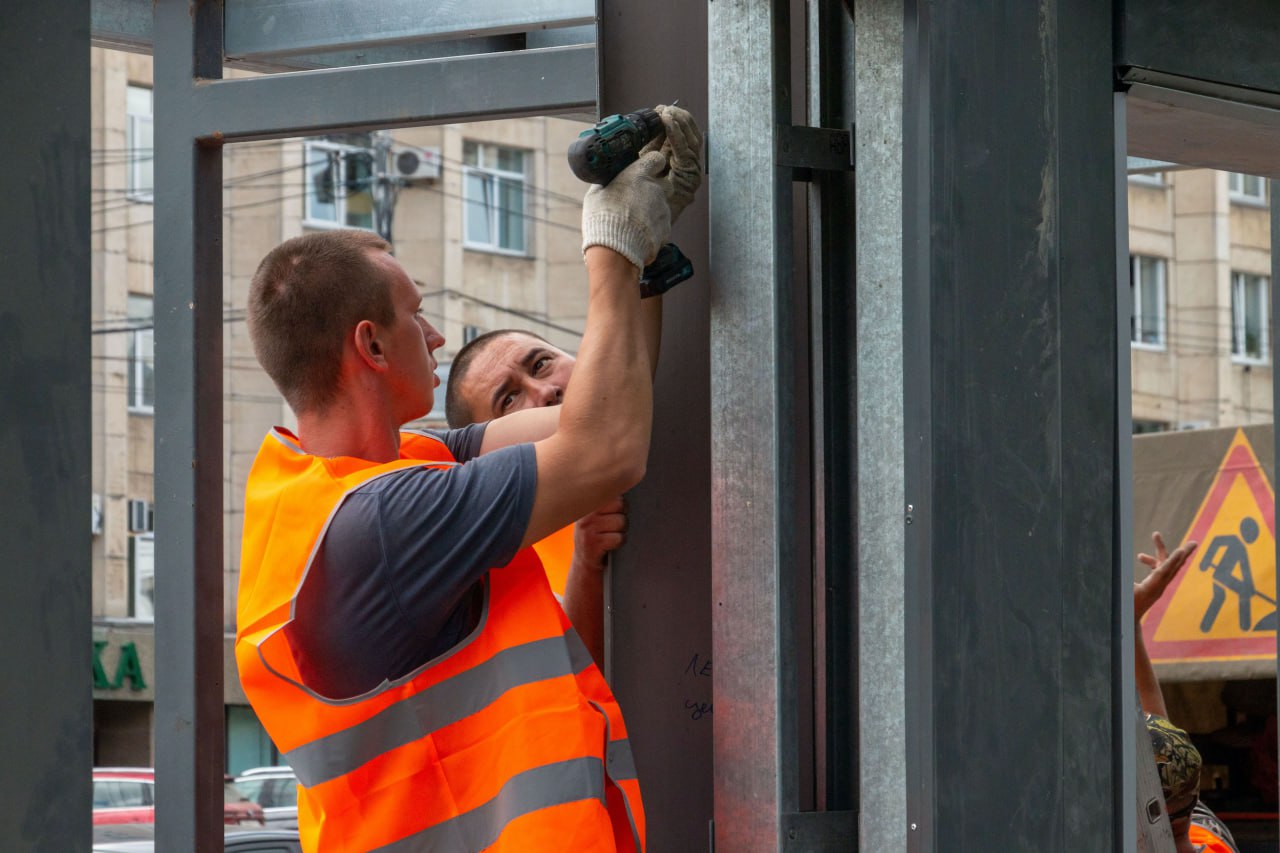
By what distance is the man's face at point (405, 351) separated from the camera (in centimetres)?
303

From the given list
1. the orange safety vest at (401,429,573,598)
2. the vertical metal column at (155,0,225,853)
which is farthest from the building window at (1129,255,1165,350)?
the orange safety vest at (401,429,573,598)

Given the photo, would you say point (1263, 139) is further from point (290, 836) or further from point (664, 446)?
point (290, 836)

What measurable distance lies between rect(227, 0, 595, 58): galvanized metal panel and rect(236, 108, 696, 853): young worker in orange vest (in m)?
→ 1.41

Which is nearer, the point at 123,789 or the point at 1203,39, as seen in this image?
the point at 1203,39

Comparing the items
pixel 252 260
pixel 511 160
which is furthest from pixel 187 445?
pixel 511 160

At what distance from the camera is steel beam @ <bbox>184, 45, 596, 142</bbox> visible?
3.82m

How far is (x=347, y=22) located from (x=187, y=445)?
1.03 metres

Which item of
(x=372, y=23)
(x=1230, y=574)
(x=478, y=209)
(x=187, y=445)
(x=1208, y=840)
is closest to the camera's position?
(x=187, y=445)

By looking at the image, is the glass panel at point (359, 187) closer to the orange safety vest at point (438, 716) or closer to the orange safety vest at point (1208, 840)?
the orange safety vest at point (1208, 840)

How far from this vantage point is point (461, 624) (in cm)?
279

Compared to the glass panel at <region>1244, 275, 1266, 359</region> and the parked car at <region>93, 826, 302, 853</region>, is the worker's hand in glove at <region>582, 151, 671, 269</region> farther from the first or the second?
the glass panel at <region>1244, 275, 1266, 359</region>

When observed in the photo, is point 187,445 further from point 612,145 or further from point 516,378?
point 612,145

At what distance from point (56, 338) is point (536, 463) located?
1.19 metres

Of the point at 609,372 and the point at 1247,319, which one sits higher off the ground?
the point at 1247,319
